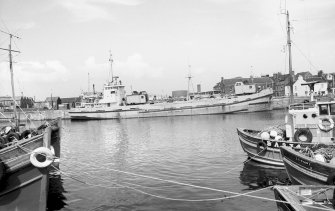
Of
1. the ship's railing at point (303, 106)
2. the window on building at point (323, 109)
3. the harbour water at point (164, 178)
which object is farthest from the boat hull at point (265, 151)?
the window on building at point (323, 109)

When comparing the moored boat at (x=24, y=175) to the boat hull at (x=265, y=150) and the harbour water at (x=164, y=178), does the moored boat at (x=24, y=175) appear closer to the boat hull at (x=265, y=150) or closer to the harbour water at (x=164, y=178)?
the harbour water at (x=164, y=178)

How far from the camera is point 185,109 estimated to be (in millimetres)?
80750

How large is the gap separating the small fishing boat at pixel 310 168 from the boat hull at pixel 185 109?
210ft

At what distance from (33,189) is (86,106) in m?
78.7

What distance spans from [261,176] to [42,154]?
13.2 metres

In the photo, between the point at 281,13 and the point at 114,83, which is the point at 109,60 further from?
the point at 281,13

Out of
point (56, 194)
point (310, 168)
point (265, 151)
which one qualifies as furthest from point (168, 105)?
point (310, 168)

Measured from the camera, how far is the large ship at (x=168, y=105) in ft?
254

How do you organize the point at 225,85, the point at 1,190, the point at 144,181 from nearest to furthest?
the point at 1,190 < the point at 144,181 < the point at 225,85

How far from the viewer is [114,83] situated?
281ft

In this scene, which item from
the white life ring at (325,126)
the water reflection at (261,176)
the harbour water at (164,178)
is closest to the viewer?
the harbour water at (164,178)

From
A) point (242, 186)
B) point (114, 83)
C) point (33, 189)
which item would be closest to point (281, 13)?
point (242, 186)

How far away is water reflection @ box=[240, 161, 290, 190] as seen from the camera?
17.2 m

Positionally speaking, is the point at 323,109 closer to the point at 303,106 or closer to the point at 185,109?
the point at 303,106
